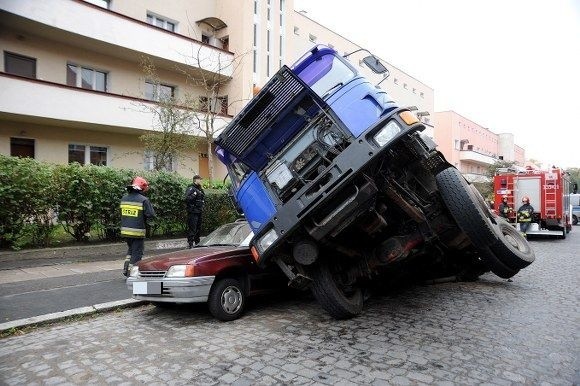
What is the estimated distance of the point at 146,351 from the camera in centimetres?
402

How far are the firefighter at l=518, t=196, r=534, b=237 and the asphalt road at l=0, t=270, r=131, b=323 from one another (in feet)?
43.5

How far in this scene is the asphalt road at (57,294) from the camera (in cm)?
539

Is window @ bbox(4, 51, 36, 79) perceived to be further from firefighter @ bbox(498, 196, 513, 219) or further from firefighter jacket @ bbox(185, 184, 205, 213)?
firefighter @ bbox(498, 196, 513, 219)

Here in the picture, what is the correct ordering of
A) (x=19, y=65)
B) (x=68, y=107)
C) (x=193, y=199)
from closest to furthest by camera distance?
1. (x=193, y=199)
2. (x=68, y=107)
3. (x=19, y=65)

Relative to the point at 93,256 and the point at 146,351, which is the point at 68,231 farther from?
the point at 146,351

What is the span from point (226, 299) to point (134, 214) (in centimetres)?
282

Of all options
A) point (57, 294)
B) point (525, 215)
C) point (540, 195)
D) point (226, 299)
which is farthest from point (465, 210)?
point (540, 195)

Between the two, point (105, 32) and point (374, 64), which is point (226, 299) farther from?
point (105, 32)

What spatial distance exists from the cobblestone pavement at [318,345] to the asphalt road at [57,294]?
0.56 meters

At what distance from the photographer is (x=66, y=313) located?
17.2 ft

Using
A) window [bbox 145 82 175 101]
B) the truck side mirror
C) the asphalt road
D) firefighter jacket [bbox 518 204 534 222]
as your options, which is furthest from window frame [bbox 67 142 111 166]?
firefighter jacket [bbox 518 204 534 222]

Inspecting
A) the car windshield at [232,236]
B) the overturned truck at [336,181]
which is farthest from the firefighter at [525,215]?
the car windshield at [232,236]

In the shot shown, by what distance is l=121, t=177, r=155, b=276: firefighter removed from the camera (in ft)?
22.6

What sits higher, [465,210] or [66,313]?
[465,210]
